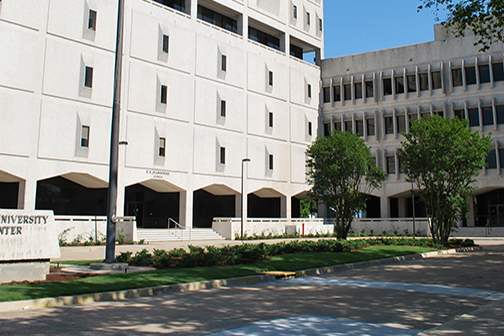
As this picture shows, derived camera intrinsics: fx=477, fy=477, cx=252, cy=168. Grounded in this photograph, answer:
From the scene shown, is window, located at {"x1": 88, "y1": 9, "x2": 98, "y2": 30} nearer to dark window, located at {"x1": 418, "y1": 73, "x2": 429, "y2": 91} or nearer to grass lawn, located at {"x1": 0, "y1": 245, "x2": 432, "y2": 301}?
grass lawn, located at {"x1": 0, "y1": 245, "x2": 432, "y2": 301}

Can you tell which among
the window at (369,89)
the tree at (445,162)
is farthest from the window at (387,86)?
the tree at (445,162)

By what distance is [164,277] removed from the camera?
13117 millimetres

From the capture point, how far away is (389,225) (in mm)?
51688

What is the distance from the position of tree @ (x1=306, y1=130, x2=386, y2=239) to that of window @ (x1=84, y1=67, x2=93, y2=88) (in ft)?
58.0

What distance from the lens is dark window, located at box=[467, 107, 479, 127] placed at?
170 ft

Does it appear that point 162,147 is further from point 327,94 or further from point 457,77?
point 457,77

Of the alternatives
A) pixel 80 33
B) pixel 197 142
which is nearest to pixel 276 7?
pixel 197 142

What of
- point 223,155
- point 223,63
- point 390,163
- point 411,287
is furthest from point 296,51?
point 411,287

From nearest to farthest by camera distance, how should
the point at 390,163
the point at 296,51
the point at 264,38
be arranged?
the point at 264,38 < the point at 390,163 < the point at 296,51

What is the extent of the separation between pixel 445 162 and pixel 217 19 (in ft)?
97.0

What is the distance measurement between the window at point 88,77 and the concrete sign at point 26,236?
82.1 ft

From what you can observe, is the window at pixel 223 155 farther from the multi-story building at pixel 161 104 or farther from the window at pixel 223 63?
the window at pixel 223 63

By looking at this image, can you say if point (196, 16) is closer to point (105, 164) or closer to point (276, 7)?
point (276, 7)

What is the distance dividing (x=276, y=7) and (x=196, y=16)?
12.2 metres
